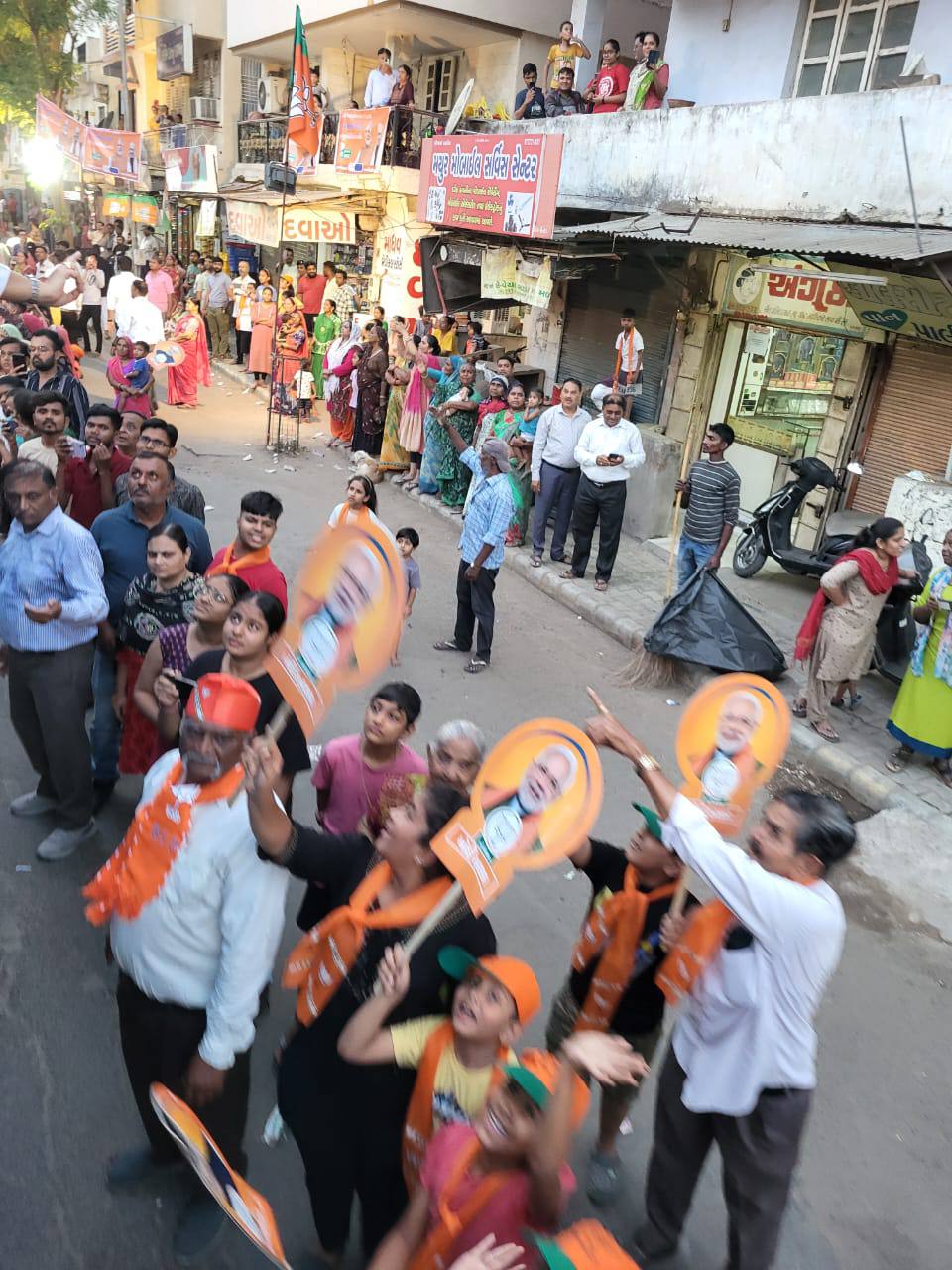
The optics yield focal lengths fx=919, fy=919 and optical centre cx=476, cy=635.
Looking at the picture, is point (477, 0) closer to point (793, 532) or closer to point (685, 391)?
point (685, 391)

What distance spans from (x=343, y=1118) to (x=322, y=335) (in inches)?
598

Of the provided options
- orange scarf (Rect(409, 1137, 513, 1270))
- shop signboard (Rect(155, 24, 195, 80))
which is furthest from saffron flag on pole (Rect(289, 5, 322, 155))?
shop signboard (Rect(155, 24, 195, 80))

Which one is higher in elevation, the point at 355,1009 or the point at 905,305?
the point at 905,305

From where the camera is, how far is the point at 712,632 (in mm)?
6746

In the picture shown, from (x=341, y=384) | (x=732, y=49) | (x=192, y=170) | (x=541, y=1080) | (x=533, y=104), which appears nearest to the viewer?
(x=541, y=1080)

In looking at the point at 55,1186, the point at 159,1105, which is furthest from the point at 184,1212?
the point at 159,1105

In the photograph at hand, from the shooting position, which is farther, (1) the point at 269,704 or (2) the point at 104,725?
(2) the point at 104,725

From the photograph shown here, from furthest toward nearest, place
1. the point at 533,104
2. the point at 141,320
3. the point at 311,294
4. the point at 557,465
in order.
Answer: the point at 311,294
the point at 141,320
the point at 533,104
the point at 557,465

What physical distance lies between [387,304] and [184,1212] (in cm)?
1676

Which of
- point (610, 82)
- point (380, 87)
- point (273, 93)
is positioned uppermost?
point (273, 93)

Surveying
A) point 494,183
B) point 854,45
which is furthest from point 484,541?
point 854,45

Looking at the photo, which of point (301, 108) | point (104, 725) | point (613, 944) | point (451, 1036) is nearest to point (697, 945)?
point (613, 944)

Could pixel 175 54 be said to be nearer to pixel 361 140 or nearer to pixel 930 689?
pixel 361 140

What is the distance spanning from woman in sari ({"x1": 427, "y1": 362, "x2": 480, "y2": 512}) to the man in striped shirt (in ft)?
11.7
